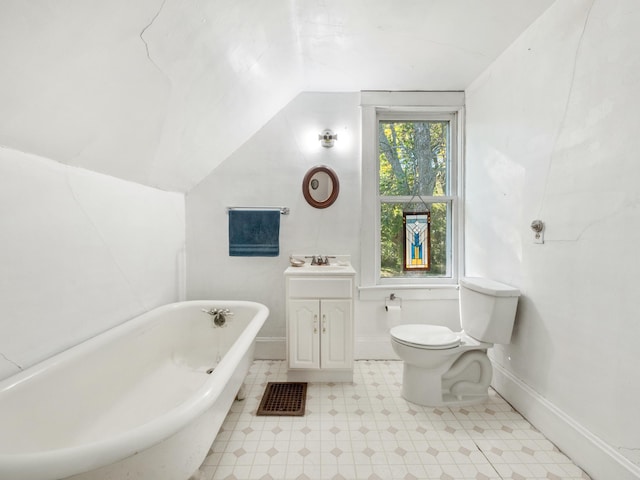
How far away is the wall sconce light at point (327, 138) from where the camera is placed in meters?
2.40

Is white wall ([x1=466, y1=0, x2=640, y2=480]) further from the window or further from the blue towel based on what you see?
the blue towel

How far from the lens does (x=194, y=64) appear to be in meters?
1.36

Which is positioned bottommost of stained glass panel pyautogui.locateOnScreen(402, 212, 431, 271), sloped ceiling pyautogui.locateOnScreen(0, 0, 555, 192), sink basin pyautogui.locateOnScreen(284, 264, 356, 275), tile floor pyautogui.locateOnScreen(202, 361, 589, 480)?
tile floor pyautogui.locateOnScreen(202, 361, 589, 480)

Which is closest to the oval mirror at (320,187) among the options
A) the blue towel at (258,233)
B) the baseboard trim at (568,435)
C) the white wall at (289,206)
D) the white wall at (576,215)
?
the white wall at (289,206)

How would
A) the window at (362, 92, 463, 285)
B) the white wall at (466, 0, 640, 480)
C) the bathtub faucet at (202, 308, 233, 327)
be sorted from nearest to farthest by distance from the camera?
1. the white wall at (466, 0, 640, 480)
2. the bathtub faucet at (202, 308, 233, 327)
3. the window at (362, 92, 463, 285)

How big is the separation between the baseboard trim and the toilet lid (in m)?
0.44

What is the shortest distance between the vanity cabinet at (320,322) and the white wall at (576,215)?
3.34 ft

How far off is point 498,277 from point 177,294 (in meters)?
2.31

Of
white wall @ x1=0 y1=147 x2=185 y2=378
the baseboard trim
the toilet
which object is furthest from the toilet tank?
white wall @ x1=0 y1=147 x2=185 y2=378

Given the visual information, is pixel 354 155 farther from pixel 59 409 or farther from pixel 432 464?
pixel 59 409

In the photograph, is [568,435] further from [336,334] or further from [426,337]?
[336,334]

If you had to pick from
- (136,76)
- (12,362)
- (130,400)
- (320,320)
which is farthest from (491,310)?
(12,362)

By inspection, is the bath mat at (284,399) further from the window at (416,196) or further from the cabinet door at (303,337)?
the window at (416,196)

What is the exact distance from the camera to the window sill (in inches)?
96.4
